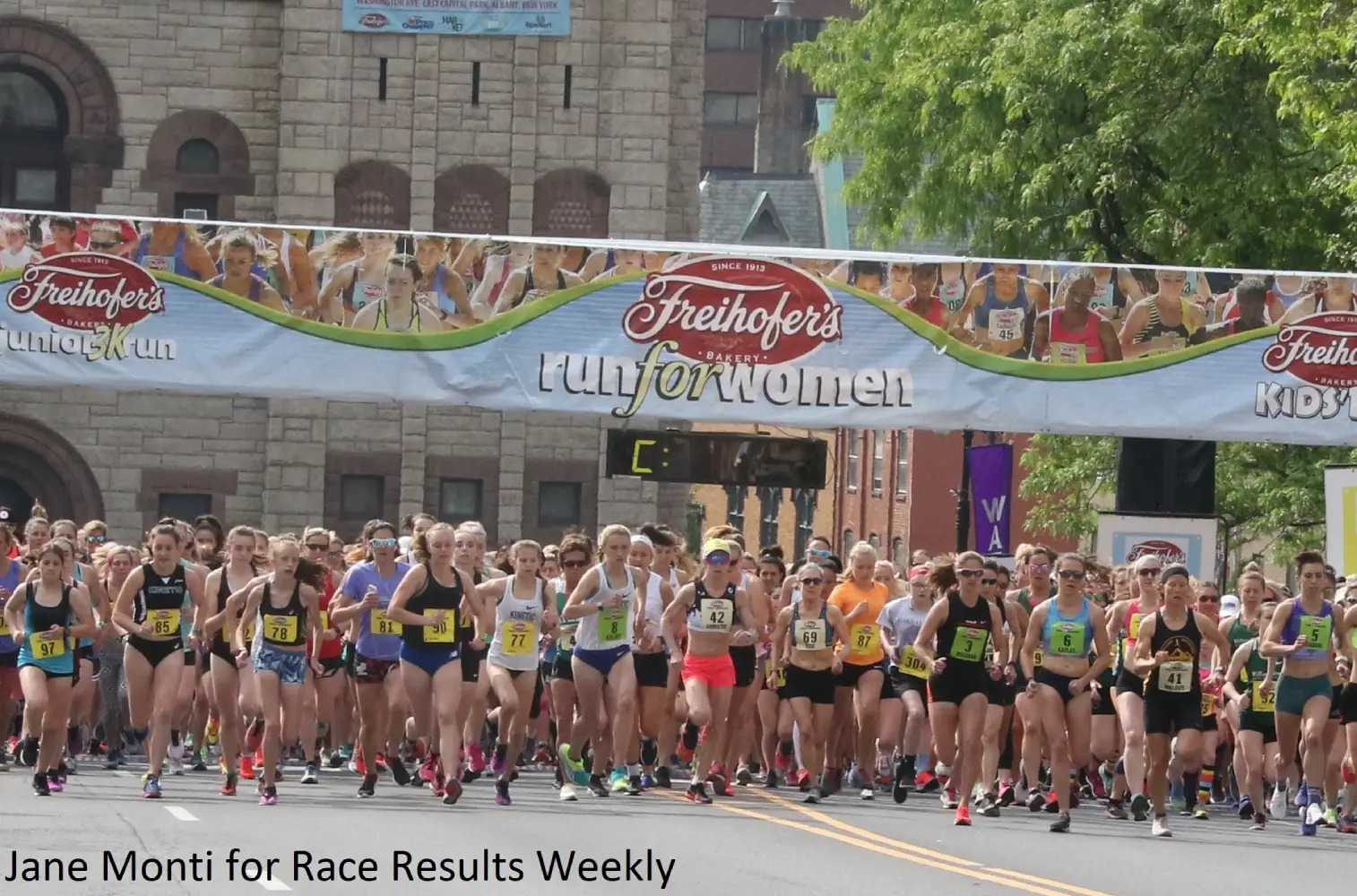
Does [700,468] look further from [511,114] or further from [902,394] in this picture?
[511,114]

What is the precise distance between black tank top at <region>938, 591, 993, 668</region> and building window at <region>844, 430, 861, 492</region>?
52.8m

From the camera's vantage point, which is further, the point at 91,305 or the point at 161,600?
the point at 91,305

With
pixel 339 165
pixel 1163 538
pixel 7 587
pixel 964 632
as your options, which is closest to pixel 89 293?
pixel 7 587

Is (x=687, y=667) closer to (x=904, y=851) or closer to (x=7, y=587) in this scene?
(x=904, y=851)

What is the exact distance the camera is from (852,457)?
7038cm

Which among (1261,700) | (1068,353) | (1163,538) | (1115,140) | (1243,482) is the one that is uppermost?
(1115,140)

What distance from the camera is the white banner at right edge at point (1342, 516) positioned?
902 inches

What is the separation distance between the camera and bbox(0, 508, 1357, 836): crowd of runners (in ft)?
54.7

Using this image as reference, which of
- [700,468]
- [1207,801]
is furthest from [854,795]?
[700,468]

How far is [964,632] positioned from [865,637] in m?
2.47

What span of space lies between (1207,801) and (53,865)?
33.4ft

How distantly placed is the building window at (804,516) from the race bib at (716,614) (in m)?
55.2

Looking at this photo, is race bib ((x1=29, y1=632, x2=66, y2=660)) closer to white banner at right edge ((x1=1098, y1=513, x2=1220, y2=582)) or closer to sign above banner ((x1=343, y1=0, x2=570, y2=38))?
white banner at right edge ((x1=1098, y1=513, x2=1220, y2=582))

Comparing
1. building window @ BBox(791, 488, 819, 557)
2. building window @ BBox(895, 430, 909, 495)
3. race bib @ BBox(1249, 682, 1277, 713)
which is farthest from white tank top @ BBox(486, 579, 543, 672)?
building window @ BBox(791, 488, 819, 557)
